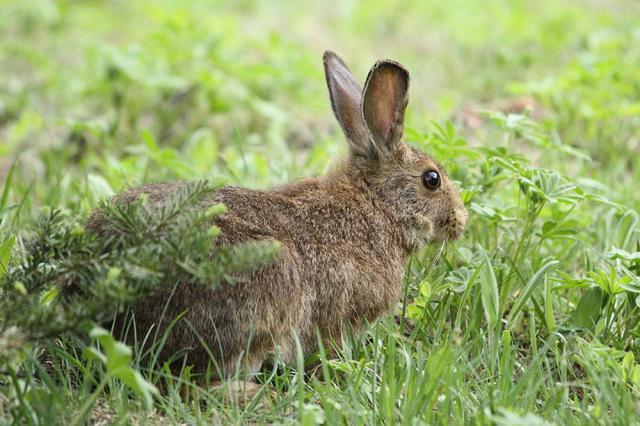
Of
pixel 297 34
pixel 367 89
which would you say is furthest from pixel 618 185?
pixel 297 34

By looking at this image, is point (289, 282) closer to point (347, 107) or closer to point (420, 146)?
point (347, 107)

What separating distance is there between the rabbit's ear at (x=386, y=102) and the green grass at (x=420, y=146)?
0.31m

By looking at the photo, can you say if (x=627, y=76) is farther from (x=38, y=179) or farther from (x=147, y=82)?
(x=38, y=179)

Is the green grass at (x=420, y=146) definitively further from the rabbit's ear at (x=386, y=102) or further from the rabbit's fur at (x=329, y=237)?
the rabbit's ear at (x=386, y=102)

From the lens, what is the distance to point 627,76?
6.93 metres

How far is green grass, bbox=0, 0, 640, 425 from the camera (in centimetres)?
331

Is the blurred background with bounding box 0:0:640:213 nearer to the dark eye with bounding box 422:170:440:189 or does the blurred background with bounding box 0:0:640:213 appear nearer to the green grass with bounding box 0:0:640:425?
the green grass with bounding box 0:0:640:425

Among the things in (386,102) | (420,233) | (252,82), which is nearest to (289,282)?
(420,233)

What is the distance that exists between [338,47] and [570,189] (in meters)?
6.35

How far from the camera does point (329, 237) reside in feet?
13.7

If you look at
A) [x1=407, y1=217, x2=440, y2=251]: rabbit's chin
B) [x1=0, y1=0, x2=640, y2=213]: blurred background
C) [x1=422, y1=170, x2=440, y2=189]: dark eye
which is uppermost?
[x1=0, y1=0, x2=640, y2=213]: blurred background

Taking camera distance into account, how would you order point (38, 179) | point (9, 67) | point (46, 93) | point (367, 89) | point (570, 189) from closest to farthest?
point (570, 189)
point (367, 89)
point (38, 179)
point (46, 93)
point (9, 67)

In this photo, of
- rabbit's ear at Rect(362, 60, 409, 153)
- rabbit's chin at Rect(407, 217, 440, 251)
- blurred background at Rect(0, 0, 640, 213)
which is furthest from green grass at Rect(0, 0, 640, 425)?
rabbit's ear at Rect(362, 60, 409, 153)

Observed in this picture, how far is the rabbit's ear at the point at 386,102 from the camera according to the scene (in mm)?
4352
